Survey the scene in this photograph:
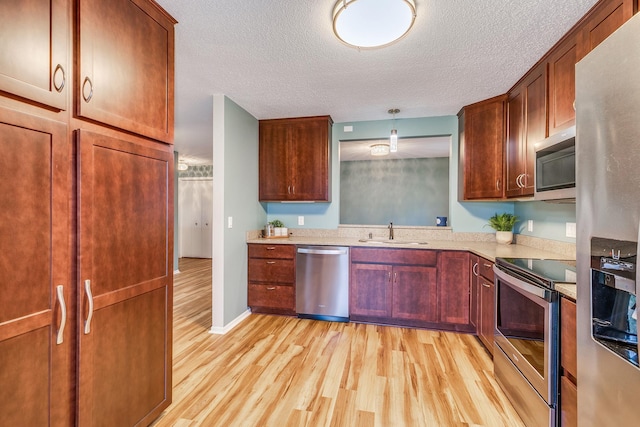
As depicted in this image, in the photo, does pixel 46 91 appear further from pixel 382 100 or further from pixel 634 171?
pixel 382 100

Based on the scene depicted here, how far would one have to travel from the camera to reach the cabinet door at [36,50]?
931mm

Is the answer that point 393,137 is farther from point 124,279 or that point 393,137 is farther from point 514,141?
point 124,279

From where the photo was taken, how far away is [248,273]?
335cm

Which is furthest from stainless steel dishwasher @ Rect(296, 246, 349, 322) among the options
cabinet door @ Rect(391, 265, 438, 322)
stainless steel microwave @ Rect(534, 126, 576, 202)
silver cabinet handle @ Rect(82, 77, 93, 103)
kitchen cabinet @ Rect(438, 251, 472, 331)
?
silver cabinet handle @ Rect(82, 77, 93, 103)

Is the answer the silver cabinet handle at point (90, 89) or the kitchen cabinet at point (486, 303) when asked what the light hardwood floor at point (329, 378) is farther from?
the silver cabinet handle at point (90, 89)

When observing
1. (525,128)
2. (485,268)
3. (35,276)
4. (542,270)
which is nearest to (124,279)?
(35,276)


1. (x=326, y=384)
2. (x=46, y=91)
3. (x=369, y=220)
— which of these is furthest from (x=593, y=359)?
(x=369, y=220)

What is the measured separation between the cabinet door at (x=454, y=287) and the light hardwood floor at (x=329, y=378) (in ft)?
0.65

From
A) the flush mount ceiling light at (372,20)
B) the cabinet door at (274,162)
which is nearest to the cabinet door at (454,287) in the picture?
the cabinet door at (274,162)

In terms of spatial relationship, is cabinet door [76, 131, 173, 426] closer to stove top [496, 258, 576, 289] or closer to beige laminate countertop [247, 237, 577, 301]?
beige laminate countertop [247, 237, 577, 301]

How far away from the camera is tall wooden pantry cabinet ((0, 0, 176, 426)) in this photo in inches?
38.3

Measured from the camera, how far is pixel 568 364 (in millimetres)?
1323

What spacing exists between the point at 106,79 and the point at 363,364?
8.06 ft

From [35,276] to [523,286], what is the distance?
7.43ft
